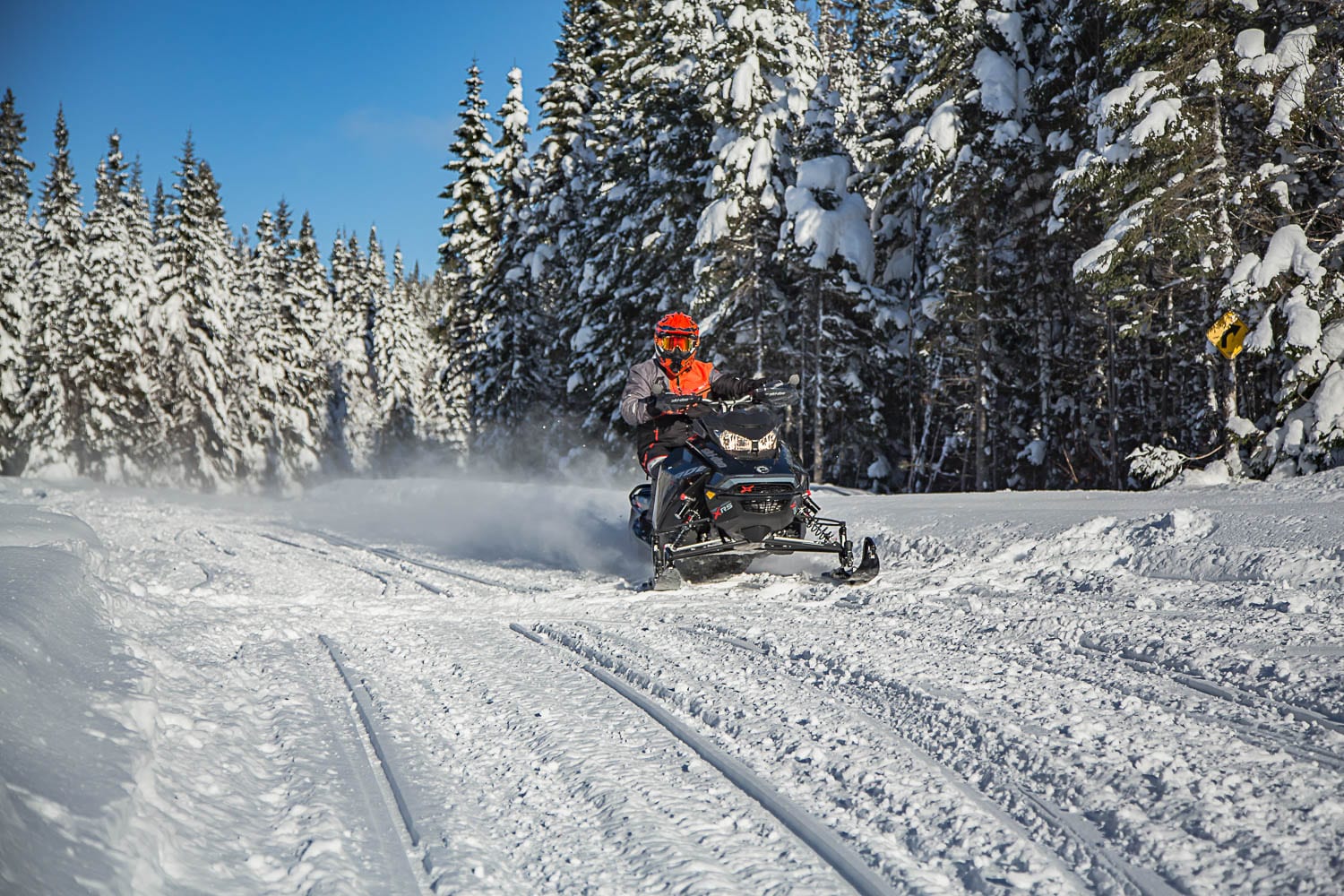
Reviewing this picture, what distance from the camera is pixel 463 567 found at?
29.4 feet

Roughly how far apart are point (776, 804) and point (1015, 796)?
762 millimetres

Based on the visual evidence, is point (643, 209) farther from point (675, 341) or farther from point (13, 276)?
point (13, 276)

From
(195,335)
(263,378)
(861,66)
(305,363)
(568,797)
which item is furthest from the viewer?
(305,363)

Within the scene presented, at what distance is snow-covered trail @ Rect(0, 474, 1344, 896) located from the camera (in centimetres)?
247

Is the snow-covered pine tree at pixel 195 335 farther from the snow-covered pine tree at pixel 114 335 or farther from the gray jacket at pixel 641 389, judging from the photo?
the gray jacket at pixel 641 389

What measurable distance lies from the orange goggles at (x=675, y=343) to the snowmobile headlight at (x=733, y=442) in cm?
116

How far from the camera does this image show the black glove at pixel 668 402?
23.6ft

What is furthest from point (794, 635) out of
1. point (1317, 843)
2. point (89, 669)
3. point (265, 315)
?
point (265, 315)

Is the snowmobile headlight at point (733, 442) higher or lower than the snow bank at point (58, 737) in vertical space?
higher

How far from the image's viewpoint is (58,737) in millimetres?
2859

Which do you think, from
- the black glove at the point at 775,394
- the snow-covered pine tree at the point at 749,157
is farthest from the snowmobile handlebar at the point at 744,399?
the snow-covered pine tree at the point at 749,157

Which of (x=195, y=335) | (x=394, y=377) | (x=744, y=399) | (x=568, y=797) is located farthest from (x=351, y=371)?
(x=568, y=797)

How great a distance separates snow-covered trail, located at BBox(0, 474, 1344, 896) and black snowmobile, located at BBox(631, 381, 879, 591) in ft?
1.10

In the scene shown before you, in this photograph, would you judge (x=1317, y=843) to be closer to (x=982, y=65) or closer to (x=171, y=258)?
(x=982, y=65)
